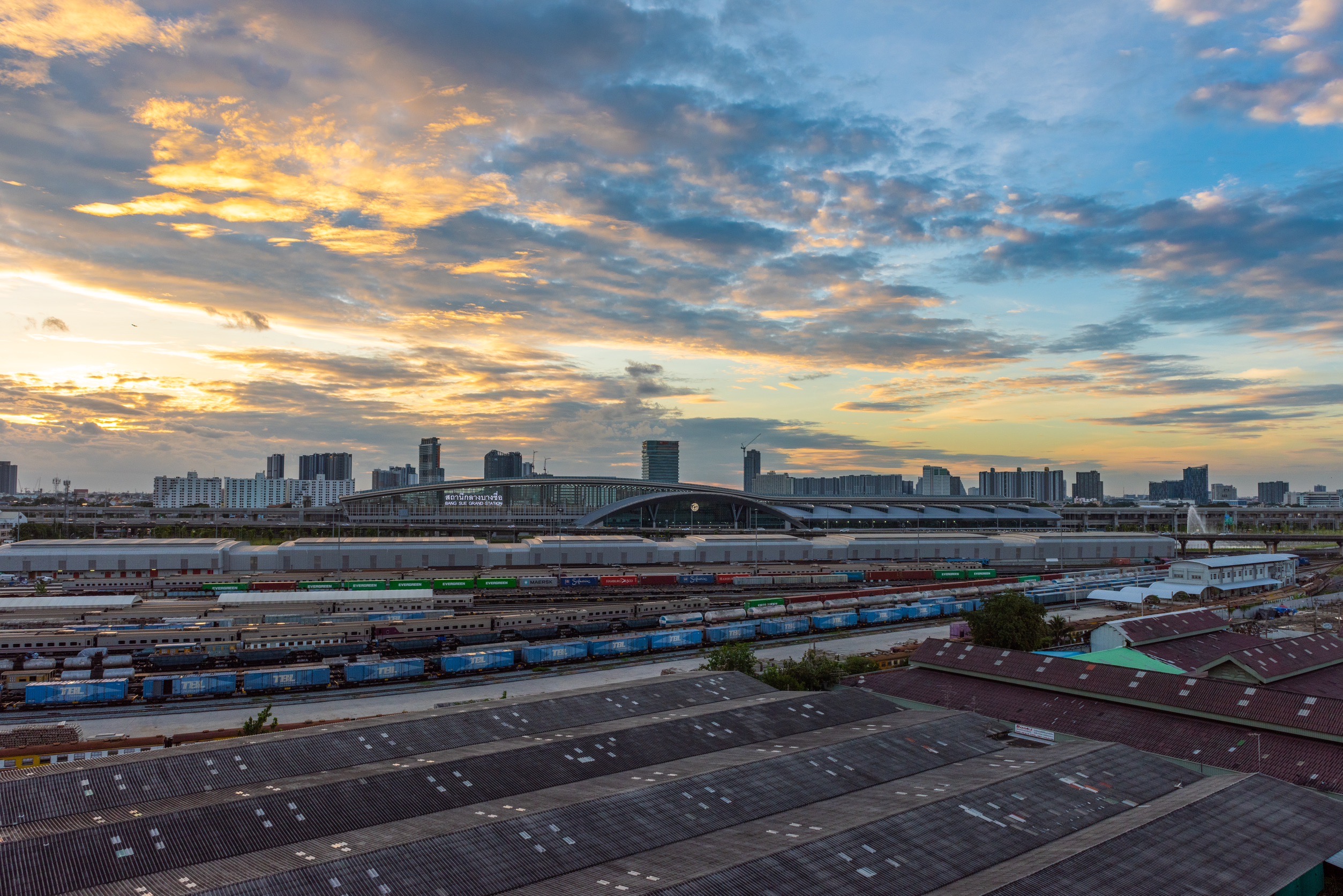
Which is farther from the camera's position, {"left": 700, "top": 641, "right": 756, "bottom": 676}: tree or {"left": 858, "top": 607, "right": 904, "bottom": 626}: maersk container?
{"left": 858, "top": 607, "right": 904, "bottom": 626}: maersk container

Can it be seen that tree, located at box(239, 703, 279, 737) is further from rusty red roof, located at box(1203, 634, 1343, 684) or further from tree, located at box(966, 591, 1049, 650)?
rusty red roof, located at box(1203, 634, 1343, 684)

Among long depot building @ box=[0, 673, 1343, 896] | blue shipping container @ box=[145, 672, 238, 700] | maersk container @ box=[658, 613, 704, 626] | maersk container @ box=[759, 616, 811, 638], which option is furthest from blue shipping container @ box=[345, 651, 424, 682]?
maersk container @ box=[759, 616, 811, 638]

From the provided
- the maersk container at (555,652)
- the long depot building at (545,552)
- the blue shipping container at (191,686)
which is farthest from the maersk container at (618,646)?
the long depot building at (545,552)

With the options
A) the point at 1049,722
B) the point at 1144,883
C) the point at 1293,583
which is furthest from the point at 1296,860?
the point at 1293,583

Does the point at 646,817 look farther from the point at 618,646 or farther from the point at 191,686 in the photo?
the point at 191,686

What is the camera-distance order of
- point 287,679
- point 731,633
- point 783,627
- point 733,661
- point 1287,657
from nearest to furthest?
point 1287,657 → point 287,679 → point 733,661 → point 731,633 → point 783,627

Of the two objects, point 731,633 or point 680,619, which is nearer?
point 731,633

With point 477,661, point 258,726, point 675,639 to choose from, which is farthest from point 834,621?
point 258,726
